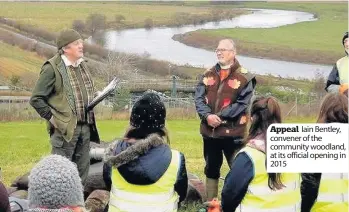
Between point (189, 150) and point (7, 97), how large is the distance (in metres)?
4.51

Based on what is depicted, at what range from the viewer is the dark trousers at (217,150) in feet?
18.8

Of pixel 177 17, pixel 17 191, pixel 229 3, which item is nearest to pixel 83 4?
pixel 177 17

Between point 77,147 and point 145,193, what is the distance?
178 cm

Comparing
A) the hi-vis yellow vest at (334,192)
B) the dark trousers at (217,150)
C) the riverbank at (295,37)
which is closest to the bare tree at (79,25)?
the riverbank at (295,37)

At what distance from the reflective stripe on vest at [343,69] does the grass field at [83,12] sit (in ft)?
5.07

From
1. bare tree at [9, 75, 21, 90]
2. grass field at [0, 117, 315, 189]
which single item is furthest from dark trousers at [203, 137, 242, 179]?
bare tree at [9, 75, 21, 90]

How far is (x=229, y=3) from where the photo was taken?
6680 mm

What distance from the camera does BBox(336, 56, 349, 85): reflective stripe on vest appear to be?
5.60 meters

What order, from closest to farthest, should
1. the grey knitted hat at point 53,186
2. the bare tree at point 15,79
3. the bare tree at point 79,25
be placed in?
the grey knitted hat at point 53,186 → the bare tree at point 79,25 → the bare tree at point 15,79

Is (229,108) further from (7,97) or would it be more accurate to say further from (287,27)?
(7,97)

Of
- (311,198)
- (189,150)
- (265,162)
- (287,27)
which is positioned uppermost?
(287,27)

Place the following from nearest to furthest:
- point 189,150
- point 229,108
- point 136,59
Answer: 1. point 229,108
2. point 189,150
3. point 136,59

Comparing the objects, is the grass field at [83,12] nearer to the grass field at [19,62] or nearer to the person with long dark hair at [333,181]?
the grass field at [19,62]

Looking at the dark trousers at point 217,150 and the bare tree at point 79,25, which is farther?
the bare tree at point 79,25
